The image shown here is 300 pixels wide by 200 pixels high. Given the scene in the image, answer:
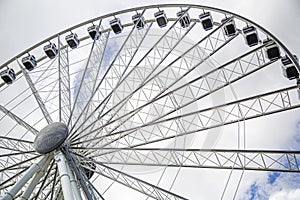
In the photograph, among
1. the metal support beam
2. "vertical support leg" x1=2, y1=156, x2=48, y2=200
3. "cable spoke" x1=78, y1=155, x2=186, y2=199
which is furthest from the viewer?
"cable spoke" x1=78, y1=155, x2=186, y2=199

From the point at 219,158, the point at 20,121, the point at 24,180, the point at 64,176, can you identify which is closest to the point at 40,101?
the point at 20,121

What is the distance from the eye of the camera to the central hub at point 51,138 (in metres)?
18.9

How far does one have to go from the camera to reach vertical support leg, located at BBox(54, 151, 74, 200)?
556 inches

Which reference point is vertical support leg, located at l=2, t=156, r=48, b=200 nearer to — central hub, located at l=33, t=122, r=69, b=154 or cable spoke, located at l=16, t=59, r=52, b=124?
central hub, located at l=33, t=122, r=69, b=154

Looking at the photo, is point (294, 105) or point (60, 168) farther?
point (294, 105)

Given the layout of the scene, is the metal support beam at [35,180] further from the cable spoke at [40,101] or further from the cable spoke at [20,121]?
the cable spoke at [40,101]

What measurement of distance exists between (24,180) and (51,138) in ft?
8.27

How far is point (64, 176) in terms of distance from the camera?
51.5ft

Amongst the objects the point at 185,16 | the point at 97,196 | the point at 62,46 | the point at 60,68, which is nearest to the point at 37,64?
the point at 62,46

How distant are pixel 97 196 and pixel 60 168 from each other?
3.64 m

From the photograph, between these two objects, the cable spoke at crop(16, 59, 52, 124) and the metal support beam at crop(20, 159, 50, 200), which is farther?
the cable spoke at crop(16, 59, 52, 124)

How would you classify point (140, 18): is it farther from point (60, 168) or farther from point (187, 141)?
point (60, 168)

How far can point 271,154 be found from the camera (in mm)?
21703

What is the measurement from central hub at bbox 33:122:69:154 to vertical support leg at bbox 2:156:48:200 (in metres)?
0.48
